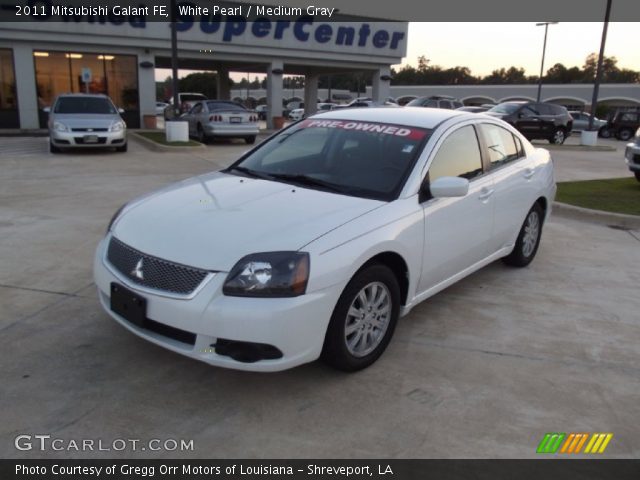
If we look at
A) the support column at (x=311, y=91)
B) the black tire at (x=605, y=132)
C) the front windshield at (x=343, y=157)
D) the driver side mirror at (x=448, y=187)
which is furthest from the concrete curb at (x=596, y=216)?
the black tire at (x=605, y=132)

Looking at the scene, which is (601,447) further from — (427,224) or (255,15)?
(255,15)

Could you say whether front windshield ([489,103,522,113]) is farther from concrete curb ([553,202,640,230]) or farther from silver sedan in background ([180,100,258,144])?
concrete curb ([553,202,640,230])

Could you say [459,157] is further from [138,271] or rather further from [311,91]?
[311,91]

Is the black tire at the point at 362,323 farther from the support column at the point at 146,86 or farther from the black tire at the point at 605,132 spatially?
the black tire at the point at 605,132

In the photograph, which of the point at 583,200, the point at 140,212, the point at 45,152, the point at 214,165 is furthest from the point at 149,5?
the point at 140,212

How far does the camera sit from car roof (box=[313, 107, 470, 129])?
447 centimetres

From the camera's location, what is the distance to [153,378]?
11.3 feet

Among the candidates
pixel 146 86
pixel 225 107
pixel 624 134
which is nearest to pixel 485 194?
pixel 225 107

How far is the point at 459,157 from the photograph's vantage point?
446 cm

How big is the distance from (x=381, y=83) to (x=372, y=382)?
2811 centimetres

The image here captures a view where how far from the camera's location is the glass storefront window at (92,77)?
72.6 ft

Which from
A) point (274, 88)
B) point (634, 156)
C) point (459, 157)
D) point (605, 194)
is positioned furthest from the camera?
point (274, 88)

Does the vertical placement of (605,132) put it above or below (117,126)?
below
